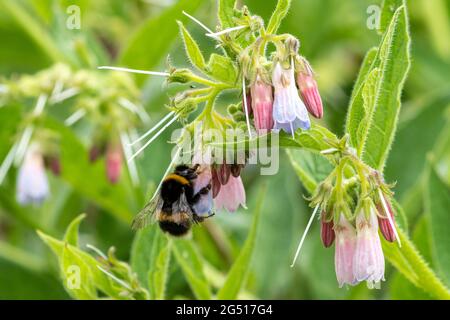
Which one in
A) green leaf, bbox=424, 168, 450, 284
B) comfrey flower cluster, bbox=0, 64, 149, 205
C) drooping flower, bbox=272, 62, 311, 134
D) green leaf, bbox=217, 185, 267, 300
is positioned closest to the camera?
drooping flower, bbox=272, 62, 311, 134

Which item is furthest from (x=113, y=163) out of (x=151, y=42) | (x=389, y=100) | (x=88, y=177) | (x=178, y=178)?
(x=389, y=100)

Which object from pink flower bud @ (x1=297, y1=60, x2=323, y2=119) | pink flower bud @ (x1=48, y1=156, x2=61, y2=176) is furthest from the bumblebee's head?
pink flower bud @ (x1=48, y1=156, x2=61, y2=176)

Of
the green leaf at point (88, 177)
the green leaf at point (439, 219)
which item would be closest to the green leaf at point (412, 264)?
the green leaf at point (439, 219)

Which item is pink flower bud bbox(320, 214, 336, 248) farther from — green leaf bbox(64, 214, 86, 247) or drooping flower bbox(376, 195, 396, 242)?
green leaf bbox(64, 214, 86, 247)
